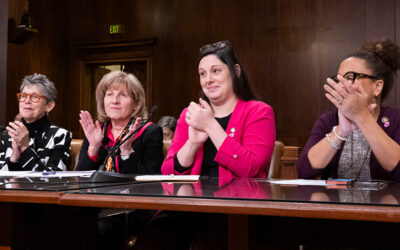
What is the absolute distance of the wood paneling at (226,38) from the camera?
538 centimetres

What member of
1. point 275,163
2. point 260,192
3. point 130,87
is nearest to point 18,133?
point 130,87

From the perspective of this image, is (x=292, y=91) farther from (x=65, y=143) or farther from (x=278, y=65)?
(x=65, y=143)

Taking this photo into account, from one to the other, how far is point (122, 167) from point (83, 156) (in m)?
0.20

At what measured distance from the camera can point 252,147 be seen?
168 centimetres

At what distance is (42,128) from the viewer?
2381 millimetres

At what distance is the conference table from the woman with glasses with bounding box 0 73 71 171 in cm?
96

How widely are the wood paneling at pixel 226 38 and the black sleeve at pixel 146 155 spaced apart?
380 centimetres

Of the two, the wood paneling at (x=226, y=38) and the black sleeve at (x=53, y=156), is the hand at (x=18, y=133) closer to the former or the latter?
the black sleeve at (x=53, y=156)

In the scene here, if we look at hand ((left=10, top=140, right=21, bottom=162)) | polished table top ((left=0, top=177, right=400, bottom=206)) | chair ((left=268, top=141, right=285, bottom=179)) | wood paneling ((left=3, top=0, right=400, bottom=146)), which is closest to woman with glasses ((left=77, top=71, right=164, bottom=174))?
hand ((left=10, top=140, right=21, bottom=162))

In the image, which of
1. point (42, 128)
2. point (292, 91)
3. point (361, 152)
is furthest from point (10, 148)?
point (292, 91)

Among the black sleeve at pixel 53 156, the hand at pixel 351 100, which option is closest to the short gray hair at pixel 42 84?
the black sleeve at pixel 53 156

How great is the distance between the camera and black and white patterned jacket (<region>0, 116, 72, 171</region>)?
2.21 metres

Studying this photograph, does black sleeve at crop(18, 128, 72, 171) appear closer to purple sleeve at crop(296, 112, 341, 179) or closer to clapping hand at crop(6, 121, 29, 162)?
clapping hand at crop(6, 121, 29, 162)

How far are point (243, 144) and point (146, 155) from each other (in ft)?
1.76
